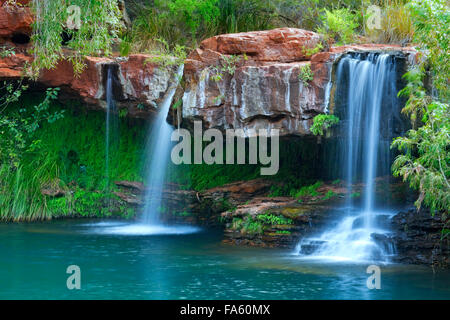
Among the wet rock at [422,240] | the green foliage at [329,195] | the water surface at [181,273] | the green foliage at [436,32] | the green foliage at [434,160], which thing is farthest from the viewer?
the green foliage at [329,195]

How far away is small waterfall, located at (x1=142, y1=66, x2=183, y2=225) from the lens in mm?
15469

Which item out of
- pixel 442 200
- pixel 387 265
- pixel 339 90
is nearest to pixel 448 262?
pixel 387 265

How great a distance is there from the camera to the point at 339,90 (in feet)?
40.7

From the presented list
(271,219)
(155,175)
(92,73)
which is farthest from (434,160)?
(92,73)

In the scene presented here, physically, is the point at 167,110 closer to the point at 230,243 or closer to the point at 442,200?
the point at 230,243

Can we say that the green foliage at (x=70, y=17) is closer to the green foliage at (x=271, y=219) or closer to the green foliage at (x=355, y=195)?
the green foliage at (x=271, y=219)

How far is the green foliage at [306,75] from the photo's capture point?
40.9 ft

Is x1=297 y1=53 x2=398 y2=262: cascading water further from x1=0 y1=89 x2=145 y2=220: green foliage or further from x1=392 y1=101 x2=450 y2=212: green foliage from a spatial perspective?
x1=0 y1=89 x2=145 y2=220: green foliage

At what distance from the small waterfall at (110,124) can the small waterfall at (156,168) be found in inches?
45.0

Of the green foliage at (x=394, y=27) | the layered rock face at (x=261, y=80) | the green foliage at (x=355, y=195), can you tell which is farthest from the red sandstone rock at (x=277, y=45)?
the green foliage at (x=355, y=195)

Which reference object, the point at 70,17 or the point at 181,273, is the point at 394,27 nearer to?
the point at 70,17

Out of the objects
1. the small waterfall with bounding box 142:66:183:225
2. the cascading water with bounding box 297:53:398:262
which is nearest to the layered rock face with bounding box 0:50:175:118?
the small waterfall with bounding box 142:66:183:225

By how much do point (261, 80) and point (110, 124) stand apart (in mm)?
5527

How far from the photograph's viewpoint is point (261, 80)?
1288 cm
